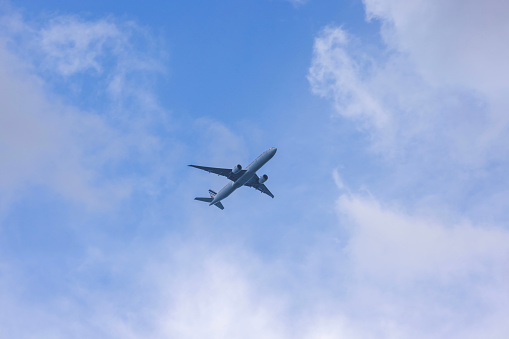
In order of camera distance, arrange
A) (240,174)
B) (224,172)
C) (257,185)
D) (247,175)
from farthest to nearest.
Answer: (257,185)
(224,172)
(240,174)
(247,175)

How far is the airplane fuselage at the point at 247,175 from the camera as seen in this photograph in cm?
8884

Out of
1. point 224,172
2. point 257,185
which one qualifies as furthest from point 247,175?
point 257,185

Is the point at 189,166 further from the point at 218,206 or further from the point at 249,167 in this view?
the point at 218,206

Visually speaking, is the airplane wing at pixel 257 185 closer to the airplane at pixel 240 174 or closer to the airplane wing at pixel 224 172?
the airplane at pixel 240 174

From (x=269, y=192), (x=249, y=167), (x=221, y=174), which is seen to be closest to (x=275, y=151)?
(x=249, y=167)

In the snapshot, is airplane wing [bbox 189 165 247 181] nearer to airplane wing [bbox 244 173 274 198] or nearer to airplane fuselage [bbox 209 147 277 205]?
airplane fuselage [bbox 209 147 277 205]

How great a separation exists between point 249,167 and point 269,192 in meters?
23.9

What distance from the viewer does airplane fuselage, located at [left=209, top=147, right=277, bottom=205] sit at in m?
88.8

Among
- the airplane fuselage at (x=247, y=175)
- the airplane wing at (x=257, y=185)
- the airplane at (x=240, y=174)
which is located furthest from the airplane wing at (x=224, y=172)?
the airplane wing at (x=257, y=185)

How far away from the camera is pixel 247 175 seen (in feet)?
311

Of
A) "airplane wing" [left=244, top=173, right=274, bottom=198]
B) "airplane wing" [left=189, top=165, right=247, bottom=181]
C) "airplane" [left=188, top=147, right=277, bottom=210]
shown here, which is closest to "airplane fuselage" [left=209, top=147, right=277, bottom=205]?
"airplane" [left=188, top=147, right=277, bottom=210]

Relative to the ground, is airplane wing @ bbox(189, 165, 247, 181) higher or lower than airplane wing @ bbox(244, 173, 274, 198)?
lower

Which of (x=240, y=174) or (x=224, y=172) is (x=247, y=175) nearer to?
(x=240, y=174)

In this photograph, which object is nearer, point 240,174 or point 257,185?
point 240,174
